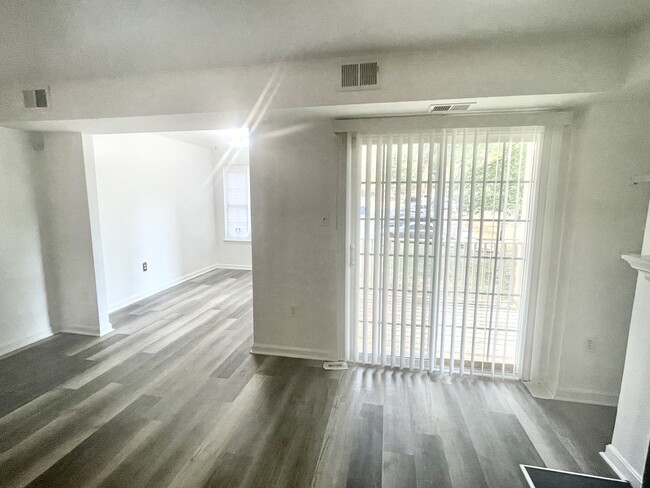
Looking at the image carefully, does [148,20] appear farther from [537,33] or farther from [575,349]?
[575,349]

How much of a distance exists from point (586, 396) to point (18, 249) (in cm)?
541

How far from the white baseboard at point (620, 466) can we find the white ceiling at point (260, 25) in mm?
2484

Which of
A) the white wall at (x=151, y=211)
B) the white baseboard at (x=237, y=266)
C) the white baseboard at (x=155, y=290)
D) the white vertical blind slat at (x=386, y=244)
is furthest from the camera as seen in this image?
the white baseboard at (x=237, y=266)

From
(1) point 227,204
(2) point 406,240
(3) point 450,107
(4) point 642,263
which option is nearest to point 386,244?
(2) point 406,240

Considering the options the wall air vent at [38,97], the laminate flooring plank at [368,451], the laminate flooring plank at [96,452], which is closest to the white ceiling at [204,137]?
the wall air vent at [38,97]

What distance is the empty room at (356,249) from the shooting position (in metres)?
1.90

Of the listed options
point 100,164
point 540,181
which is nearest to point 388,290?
point 540,181

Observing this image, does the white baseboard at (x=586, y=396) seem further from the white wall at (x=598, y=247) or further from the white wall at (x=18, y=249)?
the white wall at (x=18, y=249)

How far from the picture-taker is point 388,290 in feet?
9.87

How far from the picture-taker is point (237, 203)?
22.9 feet

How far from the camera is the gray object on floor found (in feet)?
5.97

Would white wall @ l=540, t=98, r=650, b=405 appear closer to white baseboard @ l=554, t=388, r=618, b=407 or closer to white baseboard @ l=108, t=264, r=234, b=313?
white baseboard @ l=554, t=388, r=618, b=407

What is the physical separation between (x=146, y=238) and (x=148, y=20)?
3.94 meters

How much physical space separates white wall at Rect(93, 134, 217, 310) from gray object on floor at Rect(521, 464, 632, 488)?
488 centimetres
